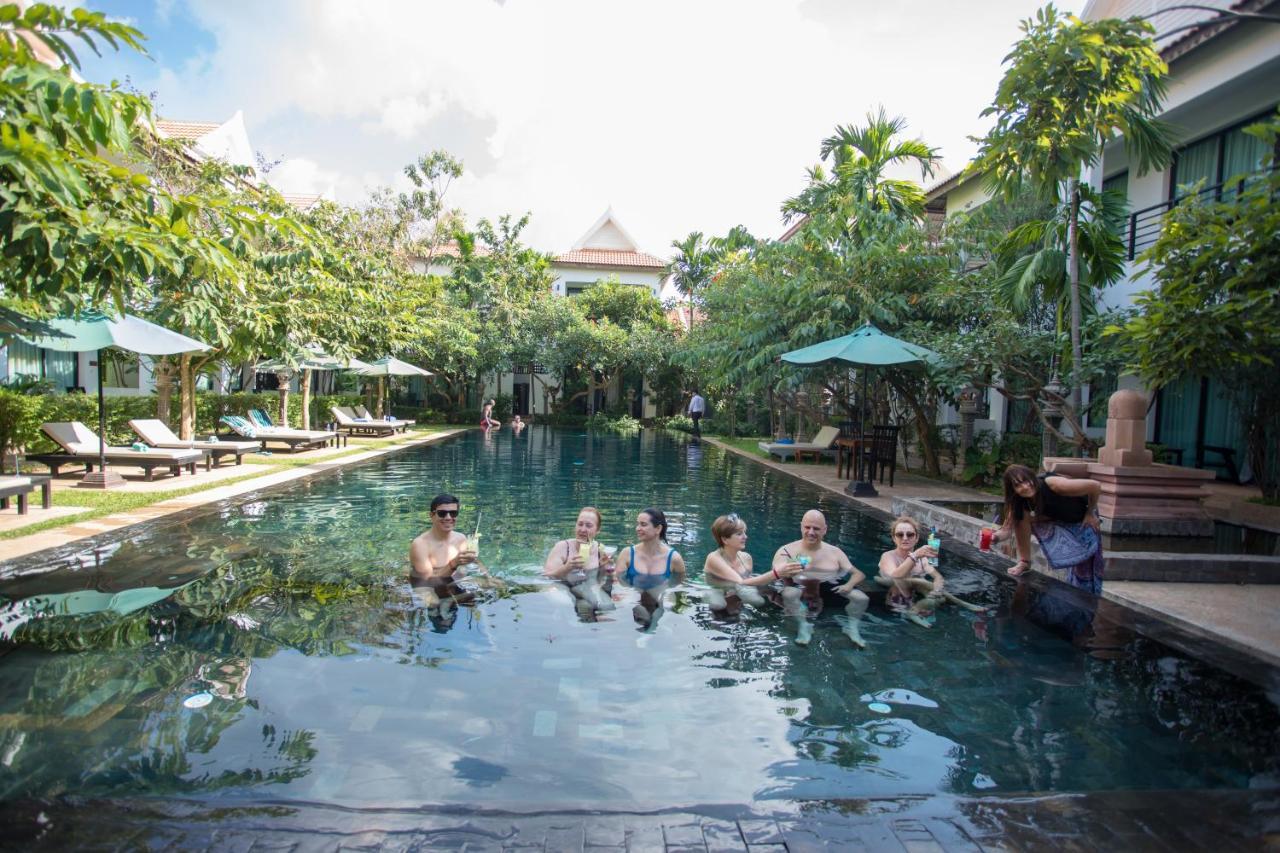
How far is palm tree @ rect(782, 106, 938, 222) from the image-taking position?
20.0 m

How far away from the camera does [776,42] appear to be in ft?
49.0

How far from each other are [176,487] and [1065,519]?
466 inches

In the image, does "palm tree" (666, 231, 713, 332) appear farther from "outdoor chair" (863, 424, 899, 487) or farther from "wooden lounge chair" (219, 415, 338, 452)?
"outdoor chair" (863, 424, 899, 487)

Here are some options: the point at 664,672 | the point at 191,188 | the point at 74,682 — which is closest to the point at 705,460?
the point at 191,188

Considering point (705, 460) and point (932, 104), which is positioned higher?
point (932, 104)

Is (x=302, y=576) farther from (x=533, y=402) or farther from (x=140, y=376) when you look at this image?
(x=533, y=402)

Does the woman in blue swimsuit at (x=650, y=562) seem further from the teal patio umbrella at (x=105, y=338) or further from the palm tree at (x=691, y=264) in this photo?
the palm tree at (x=691, y=264)

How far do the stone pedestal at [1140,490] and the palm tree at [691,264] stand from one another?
27.1 m

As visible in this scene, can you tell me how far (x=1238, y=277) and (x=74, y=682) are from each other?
849 cm

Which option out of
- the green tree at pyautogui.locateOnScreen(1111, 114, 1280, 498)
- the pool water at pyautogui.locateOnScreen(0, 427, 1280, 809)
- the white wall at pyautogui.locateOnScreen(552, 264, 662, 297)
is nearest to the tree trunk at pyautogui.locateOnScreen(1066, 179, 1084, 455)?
the green tree at pyautogui.locateOnScreen(1111, 114, 1280, 498)

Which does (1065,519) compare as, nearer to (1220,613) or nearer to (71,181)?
(1220,613)

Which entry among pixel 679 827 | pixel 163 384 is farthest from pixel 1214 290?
pixel 163 384

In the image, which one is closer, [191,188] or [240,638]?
[240,638]

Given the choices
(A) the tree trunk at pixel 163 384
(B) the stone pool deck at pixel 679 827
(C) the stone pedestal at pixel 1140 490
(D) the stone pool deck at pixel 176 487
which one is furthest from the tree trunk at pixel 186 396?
(C) the stone pedestal at pixel 1140 490
